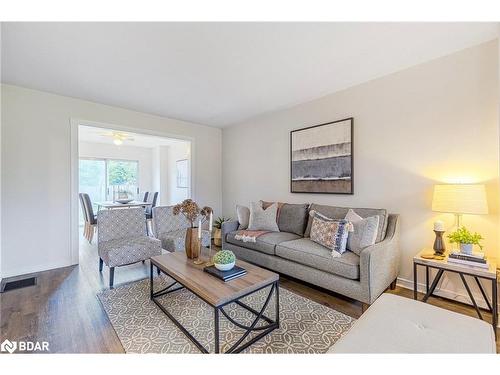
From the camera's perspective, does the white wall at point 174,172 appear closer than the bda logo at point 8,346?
No

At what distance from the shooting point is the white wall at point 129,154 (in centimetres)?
646

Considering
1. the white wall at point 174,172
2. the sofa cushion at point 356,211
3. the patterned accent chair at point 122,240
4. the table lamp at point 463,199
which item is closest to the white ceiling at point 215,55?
the table lamp at point 463,199

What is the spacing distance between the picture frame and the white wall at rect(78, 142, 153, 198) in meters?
5.59

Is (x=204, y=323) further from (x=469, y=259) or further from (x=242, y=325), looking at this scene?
(x=469, y=259)

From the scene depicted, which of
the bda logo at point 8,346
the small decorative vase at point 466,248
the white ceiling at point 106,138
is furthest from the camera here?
the white ceiling at point 106,138

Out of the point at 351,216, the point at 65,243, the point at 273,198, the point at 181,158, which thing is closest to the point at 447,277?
the point at 351,216

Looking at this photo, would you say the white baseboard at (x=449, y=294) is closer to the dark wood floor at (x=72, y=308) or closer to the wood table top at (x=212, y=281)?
the dark wood floor at (x=72, y=308)

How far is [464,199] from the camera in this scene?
6.19ft

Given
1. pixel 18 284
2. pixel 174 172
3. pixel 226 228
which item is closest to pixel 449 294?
pixel 226 228

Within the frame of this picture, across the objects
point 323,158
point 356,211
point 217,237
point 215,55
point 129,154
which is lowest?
point 217,237

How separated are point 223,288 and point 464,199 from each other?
2.04 m

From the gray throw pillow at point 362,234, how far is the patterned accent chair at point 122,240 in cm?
225

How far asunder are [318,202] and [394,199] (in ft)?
3.15

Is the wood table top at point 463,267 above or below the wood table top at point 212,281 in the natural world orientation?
above
